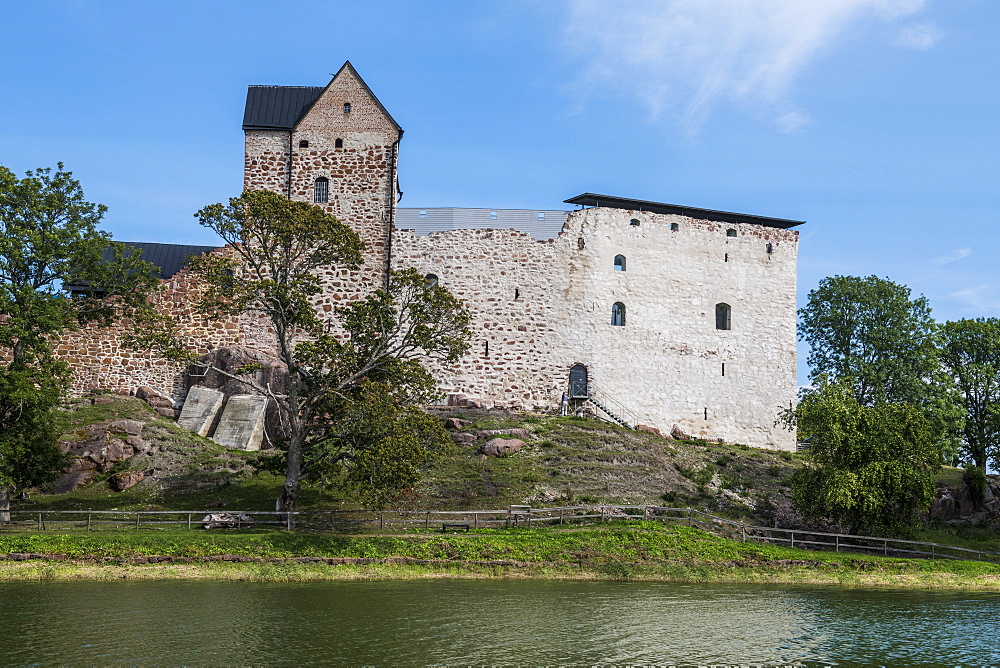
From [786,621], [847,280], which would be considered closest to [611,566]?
[786,621]

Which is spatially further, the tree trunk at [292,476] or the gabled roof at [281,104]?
the gabled roof at [281,104]

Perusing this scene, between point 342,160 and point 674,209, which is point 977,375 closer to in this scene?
point 674,209

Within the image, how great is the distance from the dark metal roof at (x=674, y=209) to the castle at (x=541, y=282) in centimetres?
12

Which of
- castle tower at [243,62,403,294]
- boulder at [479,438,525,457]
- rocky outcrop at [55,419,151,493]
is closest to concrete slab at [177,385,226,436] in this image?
rocky outcrop at [55,419,151,493]

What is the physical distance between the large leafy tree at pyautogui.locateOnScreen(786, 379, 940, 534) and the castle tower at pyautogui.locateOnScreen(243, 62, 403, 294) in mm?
24218

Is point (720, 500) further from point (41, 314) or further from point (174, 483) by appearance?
point (41, 314)

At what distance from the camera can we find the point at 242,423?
1725 inches

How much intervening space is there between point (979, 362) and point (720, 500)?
75.6 ft

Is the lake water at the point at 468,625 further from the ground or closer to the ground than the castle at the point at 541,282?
closer to the ground

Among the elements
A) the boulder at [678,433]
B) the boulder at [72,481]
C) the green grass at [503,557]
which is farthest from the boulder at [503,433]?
the boulder at [72,481]

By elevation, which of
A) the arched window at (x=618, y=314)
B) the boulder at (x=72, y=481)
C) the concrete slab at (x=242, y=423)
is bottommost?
the boulder at (x=72, y=481)

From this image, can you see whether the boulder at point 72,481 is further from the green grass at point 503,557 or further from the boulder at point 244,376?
the boulder at point 244,376

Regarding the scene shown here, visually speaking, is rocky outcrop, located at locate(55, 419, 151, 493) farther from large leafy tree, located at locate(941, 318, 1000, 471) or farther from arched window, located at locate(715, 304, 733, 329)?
large leafy tree, located at locate(941, 318, 1000, 471)

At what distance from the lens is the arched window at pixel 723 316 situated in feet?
177
